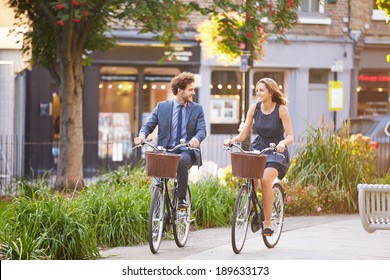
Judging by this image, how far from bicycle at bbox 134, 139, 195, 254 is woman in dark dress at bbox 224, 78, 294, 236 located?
0.56 metres

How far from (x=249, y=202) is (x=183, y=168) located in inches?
22.6

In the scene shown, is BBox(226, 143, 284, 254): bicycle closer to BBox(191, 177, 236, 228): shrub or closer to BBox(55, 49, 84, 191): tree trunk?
BBox(191, 177, 236, 228): shrub

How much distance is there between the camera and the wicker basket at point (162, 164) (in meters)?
7.95

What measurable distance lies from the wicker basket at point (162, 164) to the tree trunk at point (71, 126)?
4900 millimetres

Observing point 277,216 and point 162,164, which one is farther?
point 277,216

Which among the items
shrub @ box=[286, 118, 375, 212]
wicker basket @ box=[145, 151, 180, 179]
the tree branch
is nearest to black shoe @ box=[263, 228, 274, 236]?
wicker basket @ box=[145, 151, 180, 179]

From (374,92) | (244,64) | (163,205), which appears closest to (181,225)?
(163,205)

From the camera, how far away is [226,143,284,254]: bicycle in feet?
25.6

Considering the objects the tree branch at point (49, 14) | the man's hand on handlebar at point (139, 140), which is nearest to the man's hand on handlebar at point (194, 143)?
the man's hand on handlebar at point (139, 140)

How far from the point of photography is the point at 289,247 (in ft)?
27.7

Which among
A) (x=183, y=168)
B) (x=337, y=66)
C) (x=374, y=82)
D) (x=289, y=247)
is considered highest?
(x=337, y=66)

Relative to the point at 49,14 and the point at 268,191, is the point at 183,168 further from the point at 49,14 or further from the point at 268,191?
the point at 49,14
